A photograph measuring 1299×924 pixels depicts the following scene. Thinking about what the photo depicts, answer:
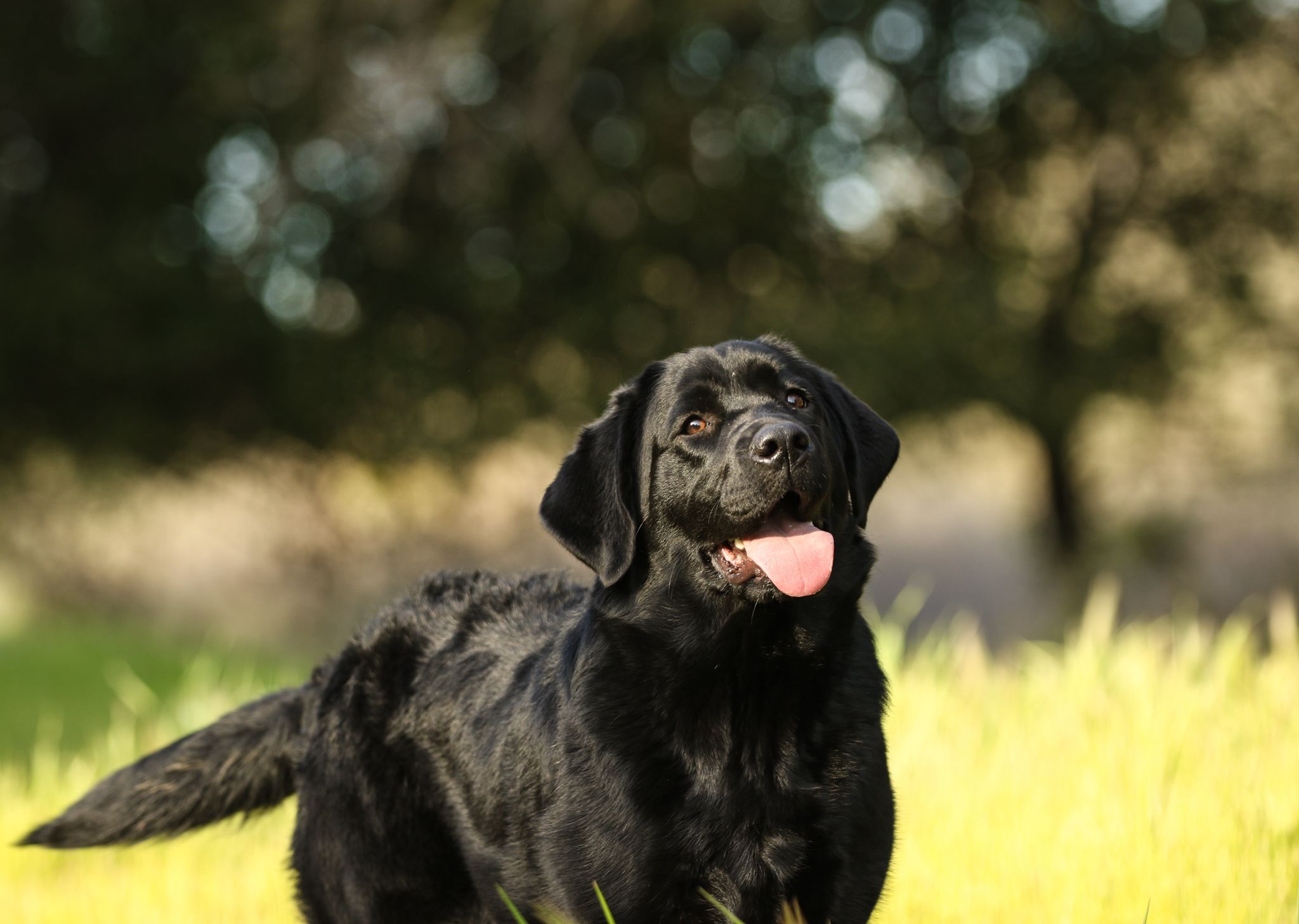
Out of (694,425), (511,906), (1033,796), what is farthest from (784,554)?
(1033,796)

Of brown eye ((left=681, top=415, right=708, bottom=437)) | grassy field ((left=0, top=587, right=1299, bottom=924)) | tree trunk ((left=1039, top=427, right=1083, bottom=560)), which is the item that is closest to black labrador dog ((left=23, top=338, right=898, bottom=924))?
brown eye ((left=681, top=415, right=708, bottom=437))

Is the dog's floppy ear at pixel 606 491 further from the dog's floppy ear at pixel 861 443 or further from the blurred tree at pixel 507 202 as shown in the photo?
the blurred tree at pixel 507 202

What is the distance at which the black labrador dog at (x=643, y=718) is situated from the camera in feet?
9.05

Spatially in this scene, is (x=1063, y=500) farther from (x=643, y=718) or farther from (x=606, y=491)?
(x=643, y=718)

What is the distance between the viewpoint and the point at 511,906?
9.14 ft

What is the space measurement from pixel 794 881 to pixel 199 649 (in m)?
9.42

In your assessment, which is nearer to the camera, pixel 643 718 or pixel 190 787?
pixel 643 718

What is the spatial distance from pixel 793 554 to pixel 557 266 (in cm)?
1074

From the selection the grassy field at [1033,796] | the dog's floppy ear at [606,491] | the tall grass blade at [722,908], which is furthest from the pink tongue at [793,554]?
the grassy field at [1033,796]

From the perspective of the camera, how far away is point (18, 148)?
13023 mm

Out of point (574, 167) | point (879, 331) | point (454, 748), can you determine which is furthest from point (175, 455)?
point (454, 748)

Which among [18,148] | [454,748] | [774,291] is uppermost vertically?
[18,148]

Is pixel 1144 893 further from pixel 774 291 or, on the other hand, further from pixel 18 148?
pixel 18 148

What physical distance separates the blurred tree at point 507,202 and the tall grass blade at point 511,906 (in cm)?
973
